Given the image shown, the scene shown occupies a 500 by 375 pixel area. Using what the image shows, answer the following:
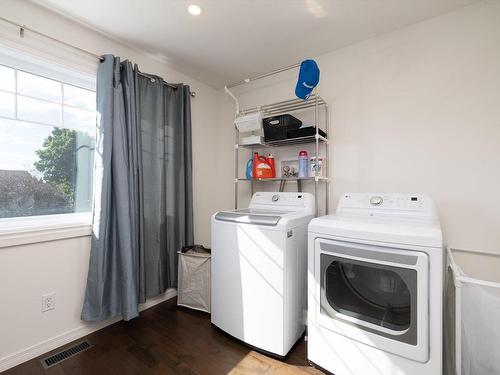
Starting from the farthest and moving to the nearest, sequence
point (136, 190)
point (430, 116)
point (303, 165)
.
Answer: point (303, 165)
point (136, 190)
point (430, 116)

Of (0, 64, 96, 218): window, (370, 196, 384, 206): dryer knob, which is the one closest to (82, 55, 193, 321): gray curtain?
(0, 64, 96, 218): window

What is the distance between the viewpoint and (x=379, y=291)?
4.32ft

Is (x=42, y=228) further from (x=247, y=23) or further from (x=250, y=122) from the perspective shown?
(x=247, y=23)

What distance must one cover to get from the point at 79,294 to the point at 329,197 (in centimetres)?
212

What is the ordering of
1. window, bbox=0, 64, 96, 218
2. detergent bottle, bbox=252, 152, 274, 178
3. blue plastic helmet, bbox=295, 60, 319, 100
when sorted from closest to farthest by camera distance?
window, bbox=0, 64, 96, 218 → blue plastic helmet, bbox=295, 60, 319, 100 → detergent bottle, bbox=252, 152, 274, 178

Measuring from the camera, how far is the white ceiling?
1.61 metres

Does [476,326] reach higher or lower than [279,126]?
lower

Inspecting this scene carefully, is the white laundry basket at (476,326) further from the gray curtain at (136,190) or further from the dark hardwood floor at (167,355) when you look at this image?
the gray curtain at (136,190)

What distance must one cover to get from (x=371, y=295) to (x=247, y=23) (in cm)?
198

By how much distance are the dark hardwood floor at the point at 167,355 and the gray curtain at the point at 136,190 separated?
17 centimetres

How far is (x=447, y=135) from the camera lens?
1.68 meters

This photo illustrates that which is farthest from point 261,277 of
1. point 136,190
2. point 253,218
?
point 136,190

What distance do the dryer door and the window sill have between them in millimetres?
1705

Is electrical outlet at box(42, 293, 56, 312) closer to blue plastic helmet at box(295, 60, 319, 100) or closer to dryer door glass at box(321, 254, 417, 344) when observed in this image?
dryer door glass at box(321, 254, 417, 344)
